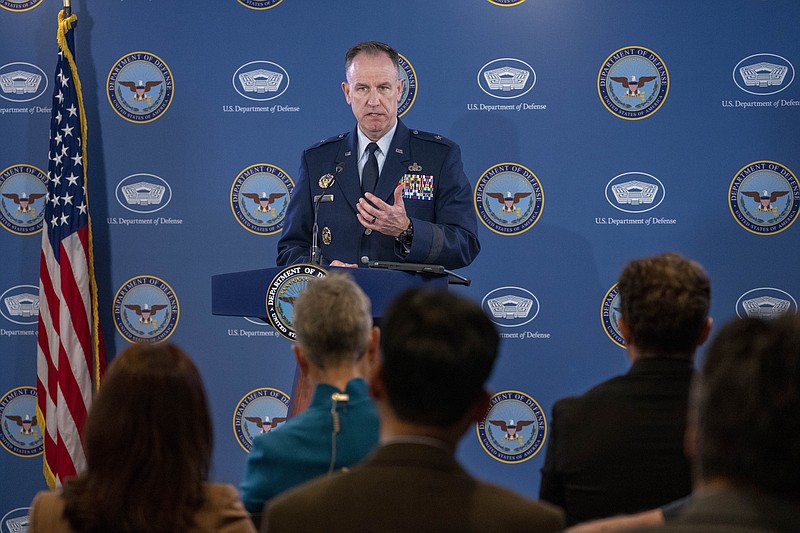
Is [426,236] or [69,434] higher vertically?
[426,236]

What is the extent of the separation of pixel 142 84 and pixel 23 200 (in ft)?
2.90

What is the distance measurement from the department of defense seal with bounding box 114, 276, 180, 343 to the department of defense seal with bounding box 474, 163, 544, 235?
1697 millimetres

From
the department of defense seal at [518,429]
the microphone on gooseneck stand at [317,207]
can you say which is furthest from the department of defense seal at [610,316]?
the microphone on gooseneck stand at [317,207]

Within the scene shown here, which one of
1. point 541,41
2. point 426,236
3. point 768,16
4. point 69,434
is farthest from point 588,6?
point 69,434

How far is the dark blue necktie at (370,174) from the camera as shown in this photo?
3727 millimetres

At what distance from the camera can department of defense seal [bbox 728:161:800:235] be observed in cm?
457

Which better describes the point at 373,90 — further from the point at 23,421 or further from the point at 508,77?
the point at 23,421

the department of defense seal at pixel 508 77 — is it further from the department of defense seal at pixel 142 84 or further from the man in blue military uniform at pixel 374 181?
the department of defense seal at pixel 142 84

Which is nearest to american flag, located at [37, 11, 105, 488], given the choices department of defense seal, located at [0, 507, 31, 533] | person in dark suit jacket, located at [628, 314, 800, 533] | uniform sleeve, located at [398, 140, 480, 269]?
department of defense seal, located at [0, 507, 31, 533]

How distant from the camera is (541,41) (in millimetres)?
4715

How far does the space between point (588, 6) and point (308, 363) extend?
10.6 ft

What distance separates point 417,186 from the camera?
3736mm

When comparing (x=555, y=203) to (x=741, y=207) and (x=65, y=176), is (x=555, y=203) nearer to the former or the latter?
(x=741, y=207)

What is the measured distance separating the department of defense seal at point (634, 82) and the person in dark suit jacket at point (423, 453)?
142 inches
